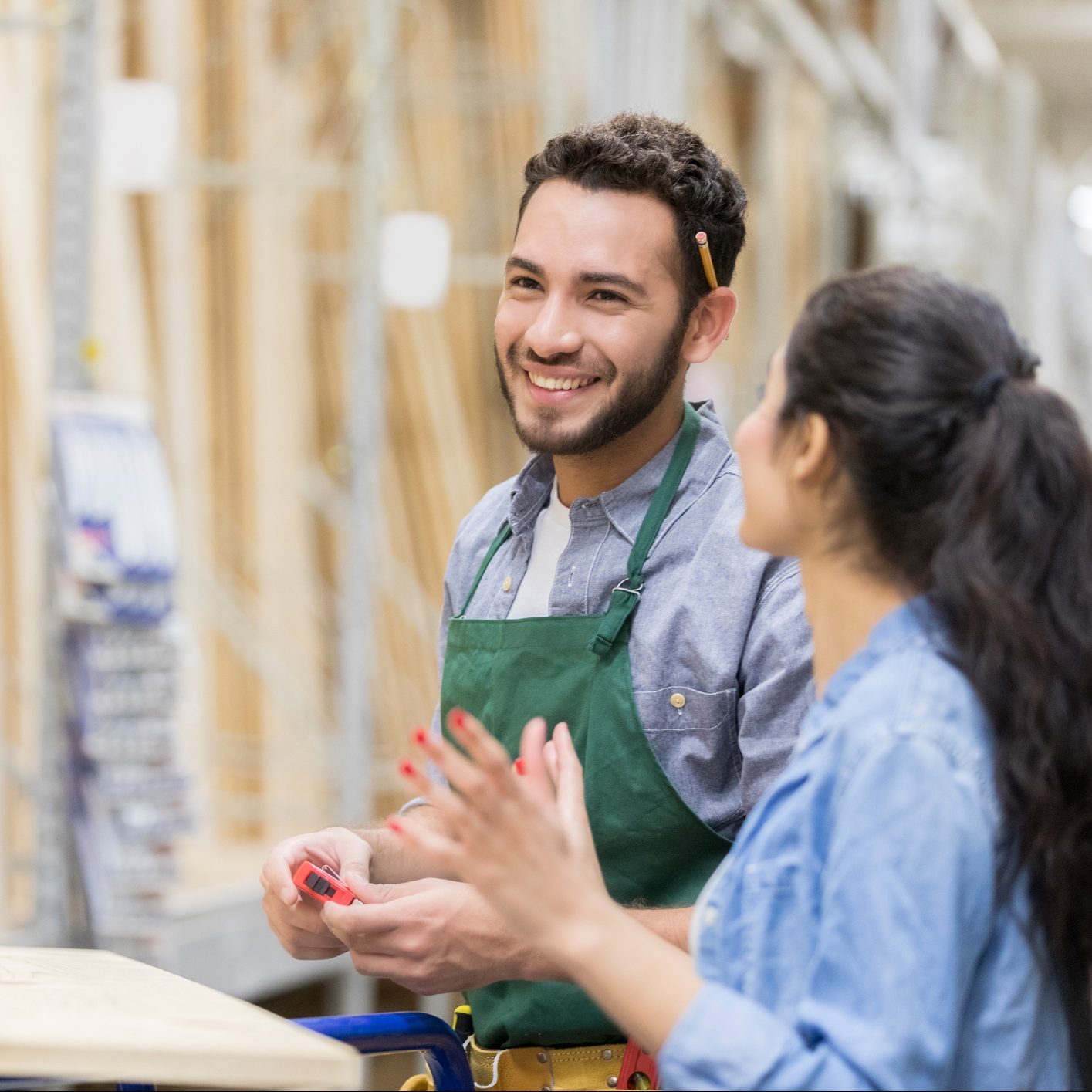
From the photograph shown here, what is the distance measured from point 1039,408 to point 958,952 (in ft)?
1.41

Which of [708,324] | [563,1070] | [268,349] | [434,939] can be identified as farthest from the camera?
[268,349]

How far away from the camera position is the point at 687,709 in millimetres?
1778

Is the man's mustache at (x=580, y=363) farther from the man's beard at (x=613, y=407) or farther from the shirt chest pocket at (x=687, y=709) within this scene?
the shirt chest pocket at (x=687, y=709)

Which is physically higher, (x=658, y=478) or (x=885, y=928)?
(x=658, y=478)

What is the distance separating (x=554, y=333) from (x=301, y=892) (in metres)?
0.68

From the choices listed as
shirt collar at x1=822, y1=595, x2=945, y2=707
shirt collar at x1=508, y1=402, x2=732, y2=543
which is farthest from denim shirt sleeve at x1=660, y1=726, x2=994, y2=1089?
shirt collar at x1=508, y1=402, x2=732, y2=543

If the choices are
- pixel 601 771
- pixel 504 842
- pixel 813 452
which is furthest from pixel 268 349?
pixel 504 842

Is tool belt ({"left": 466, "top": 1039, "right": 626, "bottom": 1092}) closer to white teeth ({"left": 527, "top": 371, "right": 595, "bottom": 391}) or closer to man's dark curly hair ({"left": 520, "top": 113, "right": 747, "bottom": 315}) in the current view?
white teeth ({"left": 527, "top": 371, "right": 595, "bottom": 391})

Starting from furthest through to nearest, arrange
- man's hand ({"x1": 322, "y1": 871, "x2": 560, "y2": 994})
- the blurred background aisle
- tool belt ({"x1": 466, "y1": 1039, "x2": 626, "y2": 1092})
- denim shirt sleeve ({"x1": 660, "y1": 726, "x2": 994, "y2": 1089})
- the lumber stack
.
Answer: the lumber stack < the blurred background aisle < tool belt ({"x1": 466, "y1": 1039, "x2": 626, "y2": 1092}) < man's hand ({"x1": 322, "y1": 871, "x2": 560, "y2": 994}) < denim shirt sleeve ({"x1": 660, "y1": 726, "x2": 994, "y2": 1089})

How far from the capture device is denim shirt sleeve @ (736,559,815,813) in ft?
5.62

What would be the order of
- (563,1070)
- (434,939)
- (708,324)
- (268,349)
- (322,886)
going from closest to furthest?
(434,939) → (322,886) → (563,1070) → (708,324) → (268,349)

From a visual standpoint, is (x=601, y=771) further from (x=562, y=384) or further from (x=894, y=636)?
(x=894, y=636)

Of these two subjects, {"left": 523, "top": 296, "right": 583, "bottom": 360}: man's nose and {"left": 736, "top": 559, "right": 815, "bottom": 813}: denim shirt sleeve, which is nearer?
{"left": 736, "top": 559, "right": 815, "bottom": 813}: denim shirt sleeve

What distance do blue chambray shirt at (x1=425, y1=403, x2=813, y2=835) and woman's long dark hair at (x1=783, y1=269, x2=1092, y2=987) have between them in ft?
1.44
